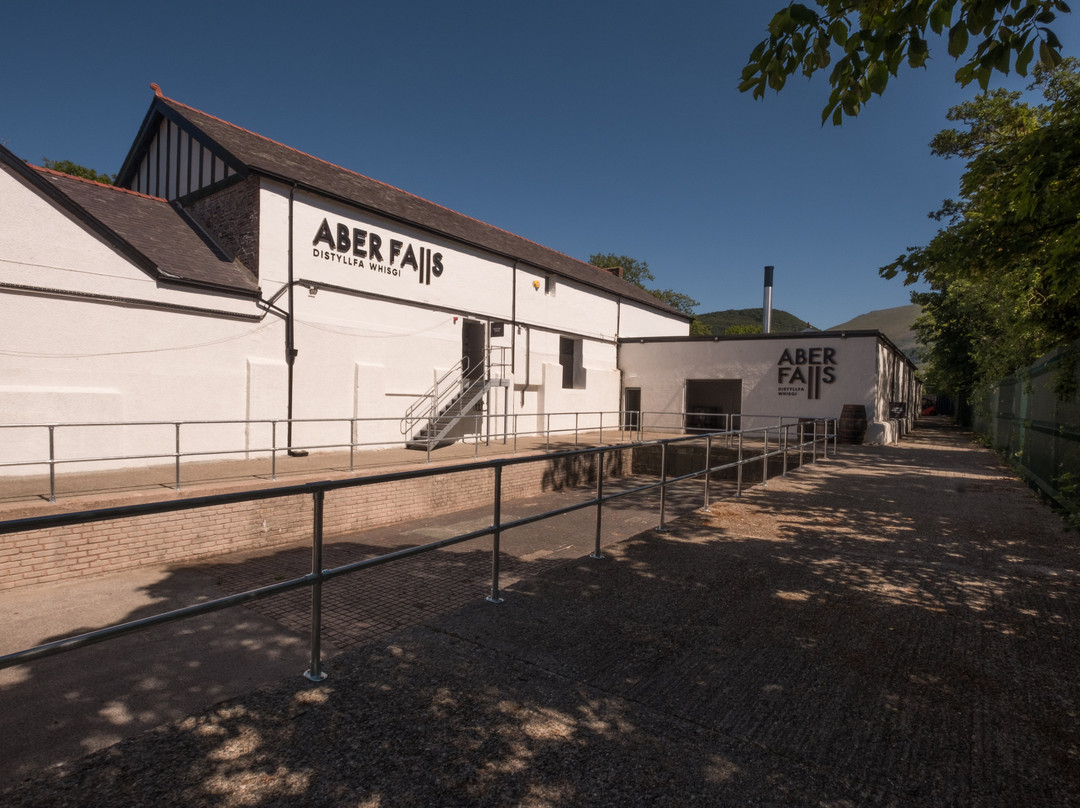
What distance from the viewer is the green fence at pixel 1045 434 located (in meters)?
7.30

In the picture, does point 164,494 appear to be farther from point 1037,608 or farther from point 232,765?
point 1037,608

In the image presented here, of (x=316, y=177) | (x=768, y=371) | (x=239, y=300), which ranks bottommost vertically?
(x=768, y=371)

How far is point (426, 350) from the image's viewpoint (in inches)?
711

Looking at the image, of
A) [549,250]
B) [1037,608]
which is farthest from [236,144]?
[1037,608]

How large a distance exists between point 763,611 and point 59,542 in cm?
780

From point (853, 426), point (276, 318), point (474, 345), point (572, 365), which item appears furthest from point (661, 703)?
point (572, 365)

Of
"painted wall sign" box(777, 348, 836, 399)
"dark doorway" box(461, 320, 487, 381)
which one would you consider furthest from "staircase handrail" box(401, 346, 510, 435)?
"painted wall sign" box(777, 348, 836, 399)

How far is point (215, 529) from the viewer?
28.1 ft

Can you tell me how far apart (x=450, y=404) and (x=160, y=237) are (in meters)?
8.24

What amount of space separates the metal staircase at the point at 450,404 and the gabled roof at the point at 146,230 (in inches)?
224

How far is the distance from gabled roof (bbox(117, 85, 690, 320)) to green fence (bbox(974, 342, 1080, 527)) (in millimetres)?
14893

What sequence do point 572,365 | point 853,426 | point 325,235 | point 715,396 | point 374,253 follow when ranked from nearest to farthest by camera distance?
point 325,235 < point 374,253 < point 853,426 < point 572,365 < point 715,396

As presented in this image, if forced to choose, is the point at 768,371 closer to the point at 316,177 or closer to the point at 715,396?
the point at 715,396

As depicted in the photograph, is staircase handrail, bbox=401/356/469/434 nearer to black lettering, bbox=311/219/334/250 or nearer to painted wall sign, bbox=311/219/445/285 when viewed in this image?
painted wall sign, bbox=311/219/445/285
